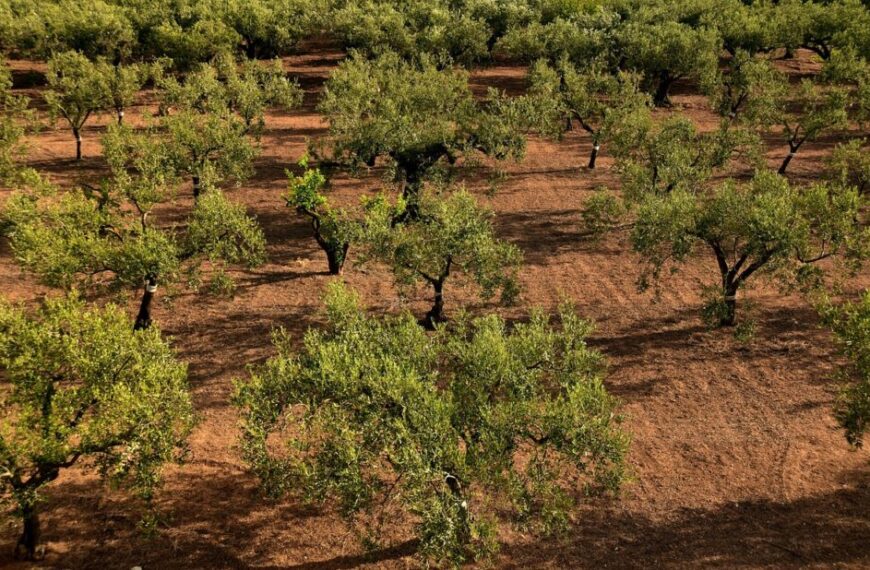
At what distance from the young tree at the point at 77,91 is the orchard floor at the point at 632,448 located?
13699 millimetres

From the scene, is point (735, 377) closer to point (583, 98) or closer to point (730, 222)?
point (730, 222)

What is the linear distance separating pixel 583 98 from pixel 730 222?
95.9 ft

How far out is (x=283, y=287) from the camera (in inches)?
1603

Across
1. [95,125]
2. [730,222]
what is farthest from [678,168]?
[95,125]

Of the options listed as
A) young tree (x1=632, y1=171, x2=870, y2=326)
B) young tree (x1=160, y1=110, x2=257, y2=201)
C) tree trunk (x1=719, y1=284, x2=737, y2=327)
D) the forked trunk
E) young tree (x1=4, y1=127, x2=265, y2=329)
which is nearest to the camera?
young tree (x1=4, y1=127, x2=265, y2=329)

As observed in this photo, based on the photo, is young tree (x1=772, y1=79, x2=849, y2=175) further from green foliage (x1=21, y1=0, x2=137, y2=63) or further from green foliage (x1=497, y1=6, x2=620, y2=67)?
green foliage (x1=21, y1=0, x2=137, y2=63)

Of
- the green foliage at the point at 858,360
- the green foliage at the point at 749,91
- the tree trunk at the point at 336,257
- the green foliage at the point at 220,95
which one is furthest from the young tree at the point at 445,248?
the green foliage at the point at 749,91

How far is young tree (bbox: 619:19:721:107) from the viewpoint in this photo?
221ft

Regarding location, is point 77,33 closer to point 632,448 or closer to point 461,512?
point 461,512

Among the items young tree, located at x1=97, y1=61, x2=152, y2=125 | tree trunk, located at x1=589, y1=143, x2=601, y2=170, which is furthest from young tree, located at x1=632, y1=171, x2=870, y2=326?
young tree, located at x1=97, y1=61, x2=152, y2=125

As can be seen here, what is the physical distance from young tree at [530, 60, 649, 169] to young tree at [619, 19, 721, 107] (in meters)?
9.53

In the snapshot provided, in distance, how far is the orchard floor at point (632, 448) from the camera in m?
23.8

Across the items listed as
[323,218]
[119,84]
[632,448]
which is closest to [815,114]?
[632,448]

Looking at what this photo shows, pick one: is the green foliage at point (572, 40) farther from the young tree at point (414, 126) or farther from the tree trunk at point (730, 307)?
the tree trunk at point (730, 307)
